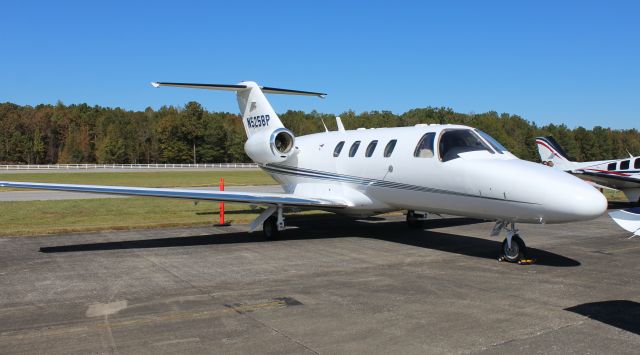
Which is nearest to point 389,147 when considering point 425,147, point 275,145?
point 425,147

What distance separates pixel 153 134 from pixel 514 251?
108898mm

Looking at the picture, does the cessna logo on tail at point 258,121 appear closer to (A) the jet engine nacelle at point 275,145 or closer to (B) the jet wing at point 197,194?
(A) the jet engine nacelle at point 275,145

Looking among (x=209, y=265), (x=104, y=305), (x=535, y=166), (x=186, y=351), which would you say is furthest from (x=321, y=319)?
(x=535, y=166)

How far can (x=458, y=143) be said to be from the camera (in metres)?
10.0

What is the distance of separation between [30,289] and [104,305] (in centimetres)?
163

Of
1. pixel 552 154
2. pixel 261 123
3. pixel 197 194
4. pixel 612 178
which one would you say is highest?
pixel 261 123

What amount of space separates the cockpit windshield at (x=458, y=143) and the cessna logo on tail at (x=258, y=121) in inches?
265

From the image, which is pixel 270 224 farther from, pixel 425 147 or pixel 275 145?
pixel 425 147

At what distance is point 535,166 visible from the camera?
29.1 feet

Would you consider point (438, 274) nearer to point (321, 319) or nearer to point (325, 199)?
point (321, 319)

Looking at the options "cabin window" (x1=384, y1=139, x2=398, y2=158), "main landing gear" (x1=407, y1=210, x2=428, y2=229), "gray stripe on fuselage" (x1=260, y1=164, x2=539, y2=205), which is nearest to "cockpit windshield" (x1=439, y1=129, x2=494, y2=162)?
"gray stripe on fuselage" (x1=260, y1=164, x2=539, y2=205)

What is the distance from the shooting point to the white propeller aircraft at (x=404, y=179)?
8.35 metres

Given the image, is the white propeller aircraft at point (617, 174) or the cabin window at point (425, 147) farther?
the white propeller aircraft at point (617, 174)

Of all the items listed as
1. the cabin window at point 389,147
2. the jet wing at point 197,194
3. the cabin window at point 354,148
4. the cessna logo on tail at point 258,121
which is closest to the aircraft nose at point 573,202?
the cabin window at point 389,147
